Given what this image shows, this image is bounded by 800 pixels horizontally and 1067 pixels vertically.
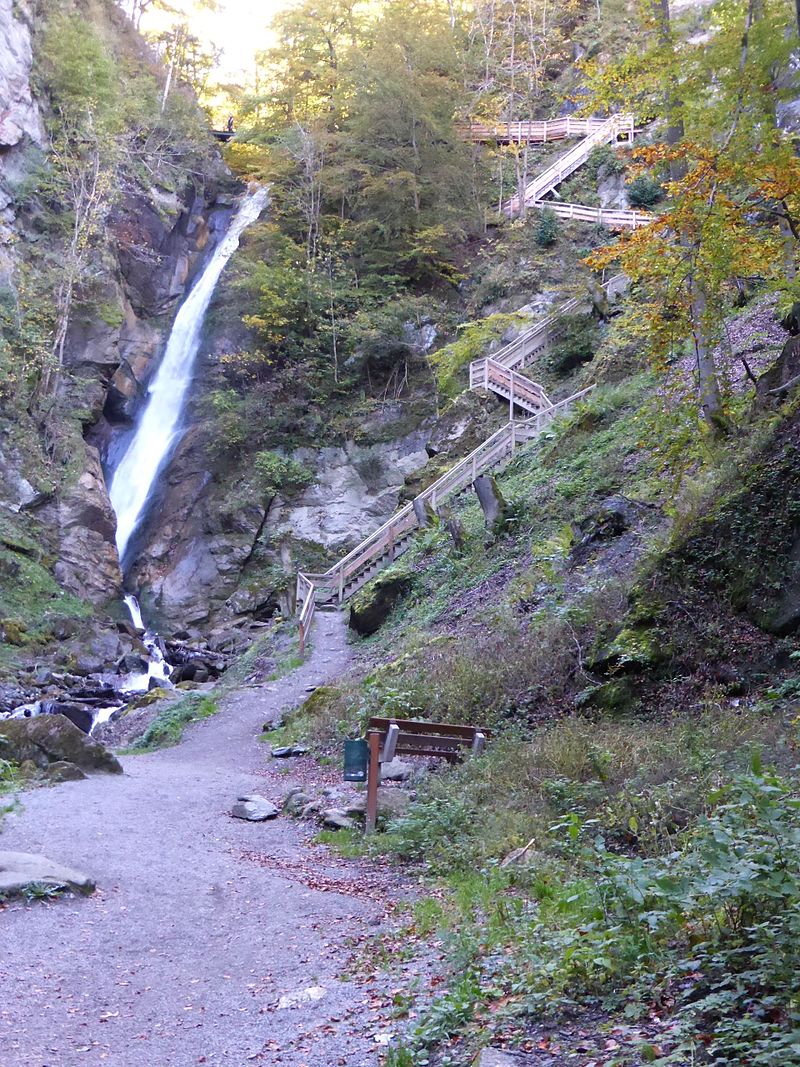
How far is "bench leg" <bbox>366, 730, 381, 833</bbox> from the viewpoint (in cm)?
871

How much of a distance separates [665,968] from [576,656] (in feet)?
22.9

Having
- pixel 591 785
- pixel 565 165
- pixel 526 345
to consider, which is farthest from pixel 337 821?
pixel 565 165

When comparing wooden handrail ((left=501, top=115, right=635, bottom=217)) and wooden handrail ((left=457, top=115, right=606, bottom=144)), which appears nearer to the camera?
wooden handrail ((left=501, top=115, right=635, bottom=217))

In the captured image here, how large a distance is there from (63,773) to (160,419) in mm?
21476

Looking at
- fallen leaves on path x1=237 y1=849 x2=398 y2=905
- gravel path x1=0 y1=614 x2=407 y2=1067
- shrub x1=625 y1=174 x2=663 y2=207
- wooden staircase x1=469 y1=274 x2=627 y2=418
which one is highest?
shrub x1=625 y1=174 x2=663 y2=207

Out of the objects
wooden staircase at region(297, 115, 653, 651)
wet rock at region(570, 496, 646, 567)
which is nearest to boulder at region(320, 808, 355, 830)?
wet rock at region(570, 496, 646, 567)

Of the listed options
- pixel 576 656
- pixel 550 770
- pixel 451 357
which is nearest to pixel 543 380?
pixel 451 357

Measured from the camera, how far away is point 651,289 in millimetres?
11609

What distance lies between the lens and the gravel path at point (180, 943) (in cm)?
442

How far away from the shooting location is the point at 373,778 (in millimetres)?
8836

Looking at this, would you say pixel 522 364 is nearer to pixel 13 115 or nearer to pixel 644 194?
pixel 644 194

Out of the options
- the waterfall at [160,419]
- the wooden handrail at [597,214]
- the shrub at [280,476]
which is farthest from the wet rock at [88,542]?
the wooden handrail at [597,214]

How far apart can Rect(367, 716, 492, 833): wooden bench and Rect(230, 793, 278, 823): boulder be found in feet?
→ 5.80

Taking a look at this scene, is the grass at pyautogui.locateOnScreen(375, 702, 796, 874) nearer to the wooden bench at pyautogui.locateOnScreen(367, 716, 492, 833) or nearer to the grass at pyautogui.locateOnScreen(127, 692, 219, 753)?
the wooden bench at pyautogui.locateOnScreen(367, 716, 492, 833)
